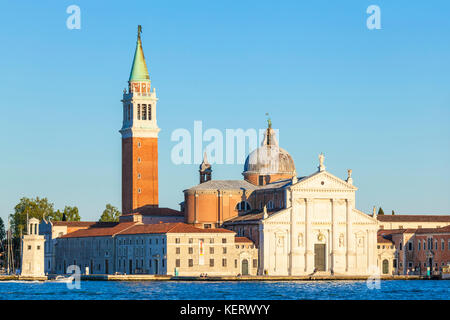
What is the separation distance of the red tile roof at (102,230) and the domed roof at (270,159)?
12.8m

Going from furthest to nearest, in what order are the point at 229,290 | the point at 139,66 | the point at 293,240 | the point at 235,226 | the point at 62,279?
the point at 139,66
the point at 235,226
the point at 293,240
the point at 62,279
the point at 229,290

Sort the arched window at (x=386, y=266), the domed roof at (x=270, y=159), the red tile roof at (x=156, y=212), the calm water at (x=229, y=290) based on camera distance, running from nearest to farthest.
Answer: the calm water at (x=229, y=290) < the arched window at (x=386, y=266) < the red tile roof at (x=156, y=212) < the domed roof at (x=270, y=159)

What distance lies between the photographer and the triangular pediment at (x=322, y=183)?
92.1 meters

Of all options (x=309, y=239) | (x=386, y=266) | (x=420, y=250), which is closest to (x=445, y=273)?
(x=420, y=250)

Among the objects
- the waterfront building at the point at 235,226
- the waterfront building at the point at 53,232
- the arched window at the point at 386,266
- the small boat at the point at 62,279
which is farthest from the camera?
the waterfront building at the point at 53,232

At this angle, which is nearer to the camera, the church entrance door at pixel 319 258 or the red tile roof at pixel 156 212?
the church entrance door at pixel 319 258

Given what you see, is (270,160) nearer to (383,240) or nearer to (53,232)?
(383,240)

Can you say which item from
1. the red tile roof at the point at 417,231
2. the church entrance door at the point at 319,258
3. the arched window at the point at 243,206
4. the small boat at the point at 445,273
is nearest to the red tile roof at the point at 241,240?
the church entrance door at the point at 319,258

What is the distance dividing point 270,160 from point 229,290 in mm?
35531

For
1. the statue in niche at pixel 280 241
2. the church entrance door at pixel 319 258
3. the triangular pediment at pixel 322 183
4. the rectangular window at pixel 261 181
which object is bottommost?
the church entrance door at pixel 319 258

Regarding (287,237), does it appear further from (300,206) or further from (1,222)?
(1,222)

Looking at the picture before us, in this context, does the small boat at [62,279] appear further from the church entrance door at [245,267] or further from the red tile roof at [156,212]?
the church entrance door at [245,267]

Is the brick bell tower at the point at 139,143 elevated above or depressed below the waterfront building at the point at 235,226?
above

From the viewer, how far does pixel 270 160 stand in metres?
105
